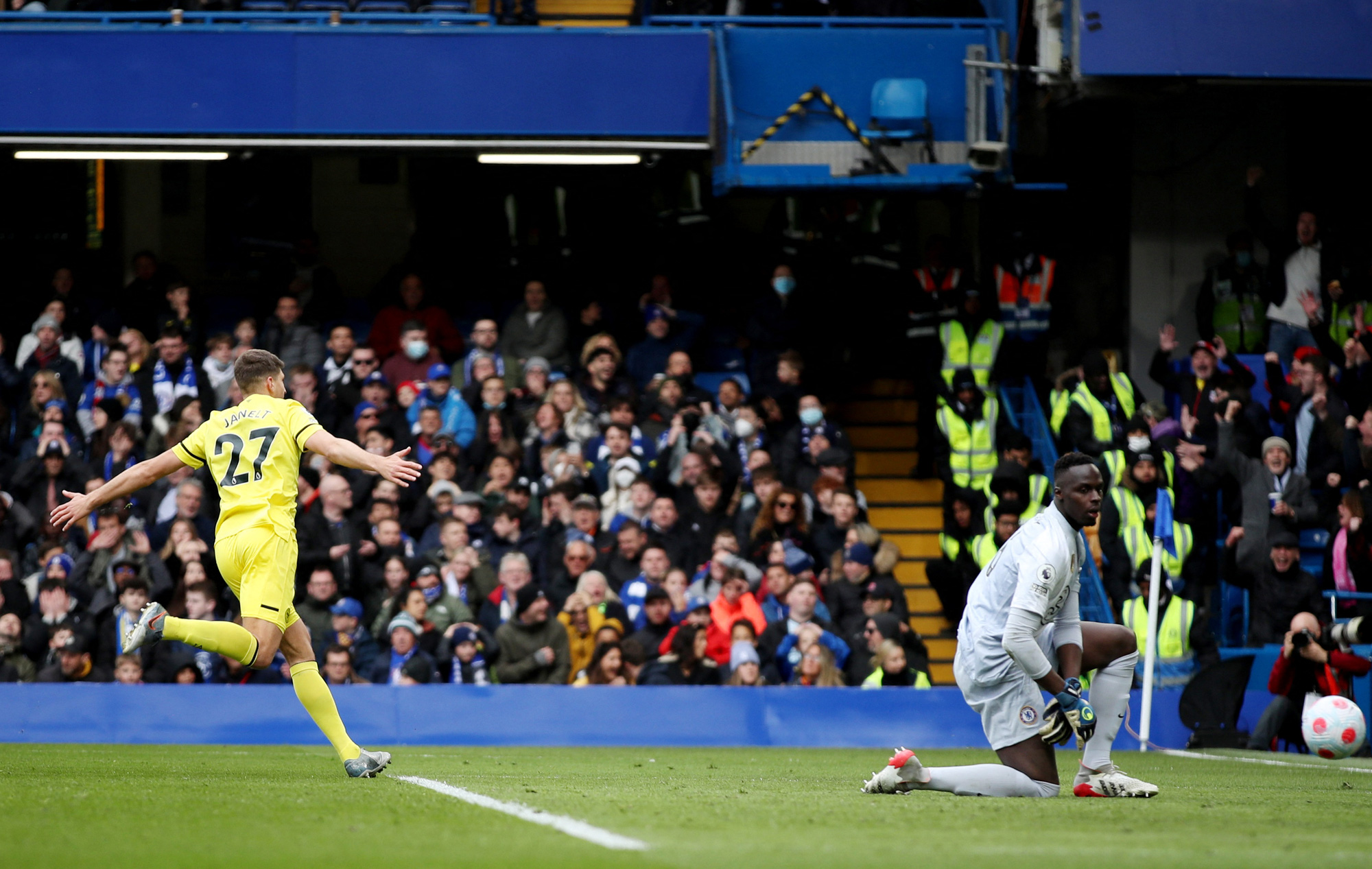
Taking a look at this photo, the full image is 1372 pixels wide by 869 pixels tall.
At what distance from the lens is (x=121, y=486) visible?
8.38 meters

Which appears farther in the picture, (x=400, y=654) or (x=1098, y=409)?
(x=1098, y=409)

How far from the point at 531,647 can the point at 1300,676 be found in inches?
232

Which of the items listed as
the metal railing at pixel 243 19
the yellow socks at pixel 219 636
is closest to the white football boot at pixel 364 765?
the yellow socks at pixel 219 636

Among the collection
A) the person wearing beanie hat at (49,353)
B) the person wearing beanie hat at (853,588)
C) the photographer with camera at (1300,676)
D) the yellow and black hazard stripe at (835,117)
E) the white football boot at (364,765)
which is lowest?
the photographer with camera at (1300,676)

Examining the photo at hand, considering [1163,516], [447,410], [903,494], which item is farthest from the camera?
[903,494]

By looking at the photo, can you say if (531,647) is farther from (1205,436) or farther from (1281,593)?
(1205,436)

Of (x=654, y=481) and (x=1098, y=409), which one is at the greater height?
(x=1098, y=409)

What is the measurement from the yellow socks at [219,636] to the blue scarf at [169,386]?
812 cm

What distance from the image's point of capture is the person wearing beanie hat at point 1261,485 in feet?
50.1

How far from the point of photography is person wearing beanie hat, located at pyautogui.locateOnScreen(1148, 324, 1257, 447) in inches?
634

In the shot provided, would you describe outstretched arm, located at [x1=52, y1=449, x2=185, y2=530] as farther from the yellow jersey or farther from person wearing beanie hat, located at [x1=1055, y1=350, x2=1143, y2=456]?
person wearing beanie hat, located at [x1=1055, y1=350, x2=1143, y2=456]

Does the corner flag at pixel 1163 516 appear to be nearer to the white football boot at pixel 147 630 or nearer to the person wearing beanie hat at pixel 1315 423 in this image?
the person wearing beanie hat at pixel 1315 423

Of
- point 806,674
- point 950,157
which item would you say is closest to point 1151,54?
point 950,157

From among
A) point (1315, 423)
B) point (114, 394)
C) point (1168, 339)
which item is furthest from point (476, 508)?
point (1315, 423)
